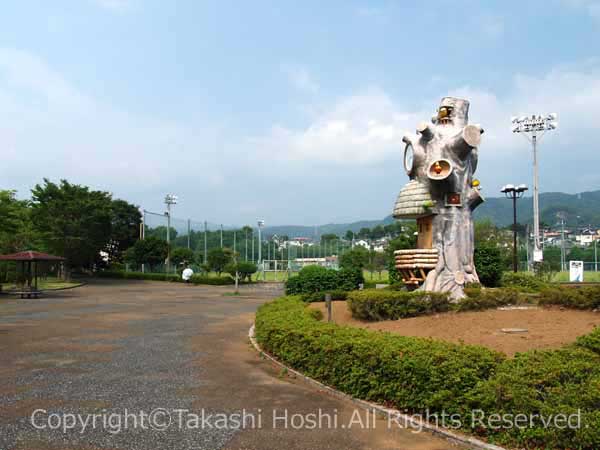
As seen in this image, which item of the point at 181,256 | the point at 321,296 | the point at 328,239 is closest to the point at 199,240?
the point at 181,256

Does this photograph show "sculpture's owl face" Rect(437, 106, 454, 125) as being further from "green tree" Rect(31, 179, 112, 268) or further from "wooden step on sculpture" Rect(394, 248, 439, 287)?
"green tree" Rect(31, 179, 112, 268)

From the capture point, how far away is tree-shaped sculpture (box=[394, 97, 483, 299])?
13.9 meters

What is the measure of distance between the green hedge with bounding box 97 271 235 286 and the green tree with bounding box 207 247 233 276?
3194 mm

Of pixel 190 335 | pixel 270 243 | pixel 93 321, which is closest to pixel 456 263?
pixel 190 335

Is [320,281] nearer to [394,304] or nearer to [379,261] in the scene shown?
[394,304]

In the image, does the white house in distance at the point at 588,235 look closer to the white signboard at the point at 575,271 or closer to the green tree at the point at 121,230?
the white signboard at the point at 575,271

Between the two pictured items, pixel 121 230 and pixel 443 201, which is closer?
pixel 443 201

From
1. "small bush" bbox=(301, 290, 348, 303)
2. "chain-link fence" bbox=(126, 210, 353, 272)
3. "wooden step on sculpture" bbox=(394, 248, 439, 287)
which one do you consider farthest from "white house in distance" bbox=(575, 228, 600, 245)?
"wooden step on sculpture" bbox=(394, 248, 439, 287)

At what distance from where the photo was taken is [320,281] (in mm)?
18594

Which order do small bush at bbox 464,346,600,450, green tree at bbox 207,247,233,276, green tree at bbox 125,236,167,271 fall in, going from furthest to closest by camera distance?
green tree at bbox 207,247,233,276
green tree at bbox 125,236,167,271
small bush at bbox 464,346,600,450

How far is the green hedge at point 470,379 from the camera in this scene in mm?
4953

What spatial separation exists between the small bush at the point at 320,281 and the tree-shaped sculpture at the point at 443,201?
4.33 metres

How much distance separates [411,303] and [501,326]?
219cm

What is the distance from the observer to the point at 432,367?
236 inches
